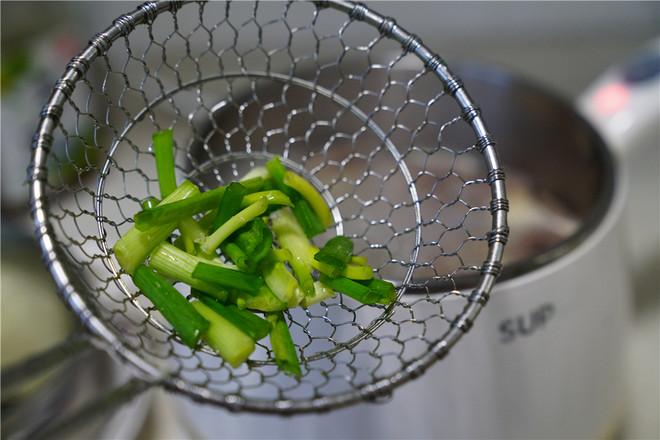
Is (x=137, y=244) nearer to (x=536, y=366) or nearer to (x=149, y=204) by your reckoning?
(x=149, y=204)

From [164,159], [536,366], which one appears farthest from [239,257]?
[536,366]

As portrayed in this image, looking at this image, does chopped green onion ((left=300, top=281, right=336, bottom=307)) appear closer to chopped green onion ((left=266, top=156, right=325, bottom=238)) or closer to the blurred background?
chopped green onion ((left=266, top=156, right=325, bottom=238))

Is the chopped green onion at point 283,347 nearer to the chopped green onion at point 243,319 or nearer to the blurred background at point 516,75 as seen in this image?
the chopped green onion at point 243,319

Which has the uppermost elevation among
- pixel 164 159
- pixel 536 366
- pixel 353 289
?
pixel 164 159

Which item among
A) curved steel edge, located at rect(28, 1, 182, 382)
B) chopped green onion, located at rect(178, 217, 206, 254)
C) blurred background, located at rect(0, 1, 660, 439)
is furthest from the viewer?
blurred background, located at rect(0, 1, 660, 439)

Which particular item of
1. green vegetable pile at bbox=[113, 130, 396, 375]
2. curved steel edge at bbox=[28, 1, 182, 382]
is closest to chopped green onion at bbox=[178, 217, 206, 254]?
green vegetable pile at bbox=[113, 130, 396, 375]

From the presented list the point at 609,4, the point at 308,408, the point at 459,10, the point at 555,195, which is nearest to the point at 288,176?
the point at 308,408

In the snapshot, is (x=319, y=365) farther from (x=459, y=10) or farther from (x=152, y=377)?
(x=459, y=10)
